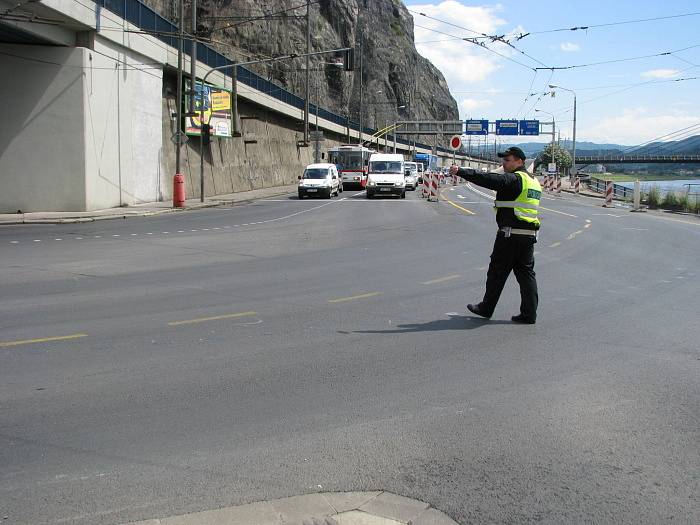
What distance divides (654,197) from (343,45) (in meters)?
64.9

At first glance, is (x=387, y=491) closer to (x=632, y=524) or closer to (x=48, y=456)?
(x=632, y=524)

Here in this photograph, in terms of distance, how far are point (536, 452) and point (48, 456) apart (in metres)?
2.89

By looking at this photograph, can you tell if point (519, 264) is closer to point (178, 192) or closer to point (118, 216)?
point (118, 216)

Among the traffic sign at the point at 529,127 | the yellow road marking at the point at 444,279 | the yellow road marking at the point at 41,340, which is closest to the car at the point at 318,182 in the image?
the yellow road marking at the point at 444,279

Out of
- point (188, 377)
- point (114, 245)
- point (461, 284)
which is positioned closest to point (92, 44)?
point (114, 245)

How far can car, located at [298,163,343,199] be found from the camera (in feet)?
133

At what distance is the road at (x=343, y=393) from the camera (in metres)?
3.93

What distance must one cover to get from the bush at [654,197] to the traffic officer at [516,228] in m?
33.3

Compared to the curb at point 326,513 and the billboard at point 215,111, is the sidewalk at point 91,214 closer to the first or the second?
the billboard at point 215,111

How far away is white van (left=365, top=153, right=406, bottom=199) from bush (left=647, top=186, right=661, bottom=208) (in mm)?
13230

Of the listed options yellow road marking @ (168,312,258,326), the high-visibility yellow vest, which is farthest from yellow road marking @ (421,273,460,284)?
yellow road marking @ (168,312,258,326)

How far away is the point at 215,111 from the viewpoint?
40750 millimetres

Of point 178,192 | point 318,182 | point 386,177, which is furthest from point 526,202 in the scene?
point 386,177

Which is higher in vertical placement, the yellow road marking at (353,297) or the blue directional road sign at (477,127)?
the blue directional road sign at (477,127)
